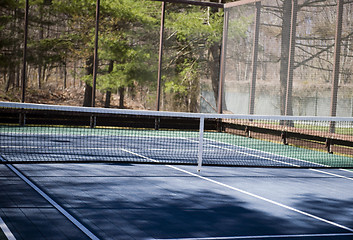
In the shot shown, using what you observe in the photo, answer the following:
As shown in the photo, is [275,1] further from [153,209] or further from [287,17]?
[153,209]

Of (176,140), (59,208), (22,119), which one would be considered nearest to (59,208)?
(59,208)

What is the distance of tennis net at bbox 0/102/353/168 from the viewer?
10.1 meters

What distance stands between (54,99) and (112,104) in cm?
217

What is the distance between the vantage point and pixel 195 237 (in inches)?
201

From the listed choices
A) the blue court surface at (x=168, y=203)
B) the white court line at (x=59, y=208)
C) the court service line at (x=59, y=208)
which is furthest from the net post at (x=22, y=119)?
the court service line at (x=59, y=208)

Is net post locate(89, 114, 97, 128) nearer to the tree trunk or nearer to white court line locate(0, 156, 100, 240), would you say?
the tree trunk

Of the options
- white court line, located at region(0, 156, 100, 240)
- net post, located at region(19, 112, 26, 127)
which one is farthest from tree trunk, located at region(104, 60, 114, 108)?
white court line, located at region(0, 156, 100, 240)

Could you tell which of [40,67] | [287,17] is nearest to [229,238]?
[287,17]

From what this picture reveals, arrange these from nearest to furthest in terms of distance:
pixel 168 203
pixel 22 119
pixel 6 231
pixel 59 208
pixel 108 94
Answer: pixel 6 231 < pixel 59 208 < pixel 168 203 < pixel 22 119 < pixel 108 94

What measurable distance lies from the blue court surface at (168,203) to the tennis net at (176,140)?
2.03 feet

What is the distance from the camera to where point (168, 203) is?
264 inches

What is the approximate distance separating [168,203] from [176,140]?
8.77 m

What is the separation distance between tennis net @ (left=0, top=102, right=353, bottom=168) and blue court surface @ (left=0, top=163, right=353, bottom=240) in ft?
2.03

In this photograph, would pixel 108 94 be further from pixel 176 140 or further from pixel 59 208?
pixel 59 208
